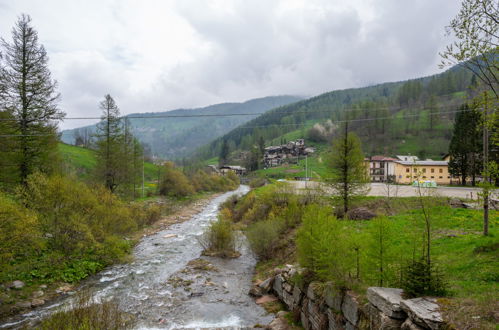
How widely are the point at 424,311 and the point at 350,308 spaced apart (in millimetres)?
3567

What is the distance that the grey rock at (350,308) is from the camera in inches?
406

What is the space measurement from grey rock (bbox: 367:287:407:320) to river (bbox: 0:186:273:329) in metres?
8.31

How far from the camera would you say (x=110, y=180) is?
135ft

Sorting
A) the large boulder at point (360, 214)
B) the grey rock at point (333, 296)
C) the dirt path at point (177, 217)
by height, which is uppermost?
the large boulder at point (360, 214)

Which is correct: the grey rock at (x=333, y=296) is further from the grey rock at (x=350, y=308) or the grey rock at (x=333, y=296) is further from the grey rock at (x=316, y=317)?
the grey rock at (x=316, y=317)

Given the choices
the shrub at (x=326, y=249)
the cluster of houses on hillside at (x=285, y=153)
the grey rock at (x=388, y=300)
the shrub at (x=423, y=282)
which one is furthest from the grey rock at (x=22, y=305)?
the cluster of houses on hillside at (x=285, y=153)

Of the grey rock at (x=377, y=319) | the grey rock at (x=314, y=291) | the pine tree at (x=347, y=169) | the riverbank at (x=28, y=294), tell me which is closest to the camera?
the grey rock at (x=377, y=319)

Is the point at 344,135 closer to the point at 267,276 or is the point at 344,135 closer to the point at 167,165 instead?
the point at 267,276

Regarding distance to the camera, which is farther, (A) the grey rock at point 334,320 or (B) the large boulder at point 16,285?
(B) the large boulder at point 16,285

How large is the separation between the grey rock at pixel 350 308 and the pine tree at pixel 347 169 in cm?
1720

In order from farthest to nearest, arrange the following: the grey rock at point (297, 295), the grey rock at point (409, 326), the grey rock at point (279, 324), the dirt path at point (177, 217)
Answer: the dirt path at point (177, 217) < the grey rock at point (297, 295) < the grey rock at point (279, 324) < the grey rock at point (409, 326)

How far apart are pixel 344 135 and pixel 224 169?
376ft

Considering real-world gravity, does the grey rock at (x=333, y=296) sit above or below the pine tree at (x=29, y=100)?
below

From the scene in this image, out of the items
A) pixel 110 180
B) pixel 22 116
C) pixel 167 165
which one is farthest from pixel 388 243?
pixel 167 165
